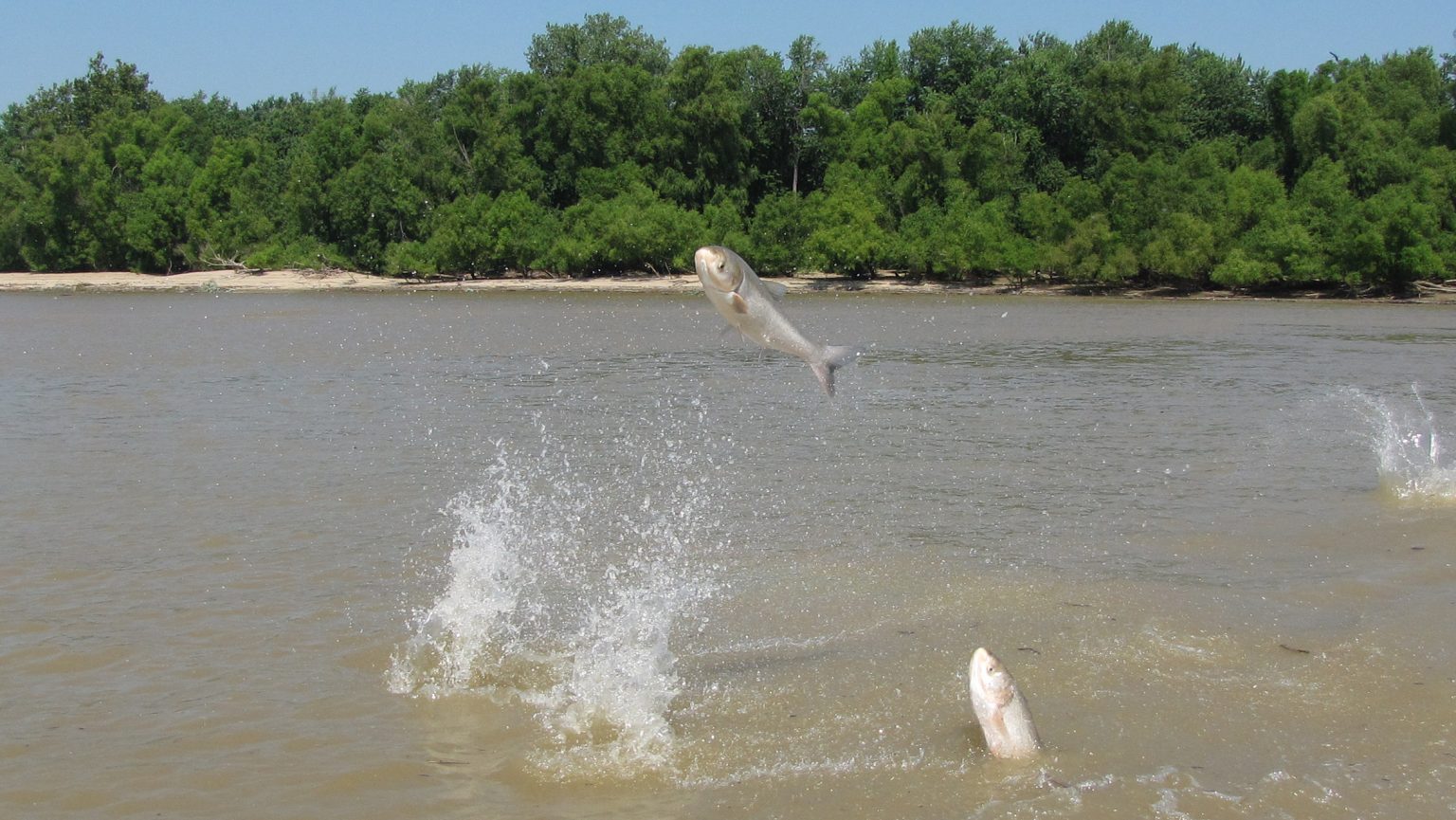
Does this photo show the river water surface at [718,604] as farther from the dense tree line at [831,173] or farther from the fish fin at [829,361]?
the dense tree line at [831,173]

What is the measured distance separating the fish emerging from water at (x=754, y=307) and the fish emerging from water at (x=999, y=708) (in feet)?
4.58

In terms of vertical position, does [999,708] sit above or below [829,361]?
below

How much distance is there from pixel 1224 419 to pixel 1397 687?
925cm

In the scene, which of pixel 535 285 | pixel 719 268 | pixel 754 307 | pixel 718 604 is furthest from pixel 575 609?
pixel 535 285

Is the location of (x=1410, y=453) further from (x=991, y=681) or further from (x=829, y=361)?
(x=829, y=361)

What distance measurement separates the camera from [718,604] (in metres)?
7.81

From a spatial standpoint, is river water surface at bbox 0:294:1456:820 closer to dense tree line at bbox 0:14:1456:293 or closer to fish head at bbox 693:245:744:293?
fish head at bbox 693:245:744:293

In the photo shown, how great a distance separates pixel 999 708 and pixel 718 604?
2.59 meters

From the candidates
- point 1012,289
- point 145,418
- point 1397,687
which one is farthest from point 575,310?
point 1397,687

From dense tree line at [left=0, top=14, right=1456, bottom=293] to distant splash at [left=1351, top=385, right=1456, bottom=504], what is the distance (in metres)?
32.4

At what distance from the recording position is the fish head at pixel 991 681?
5.52 meters

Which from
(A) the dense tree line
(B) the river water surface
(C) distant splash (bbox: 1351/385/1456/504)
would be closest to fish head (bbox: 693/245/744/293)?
(B) the river water surface

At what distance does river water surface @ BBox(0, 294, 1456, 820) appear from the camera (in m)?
5.45

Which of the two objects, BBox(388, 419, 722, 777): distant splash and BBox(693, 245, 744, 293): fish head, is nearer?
BBox(693, 245, 744, 293): fish head
